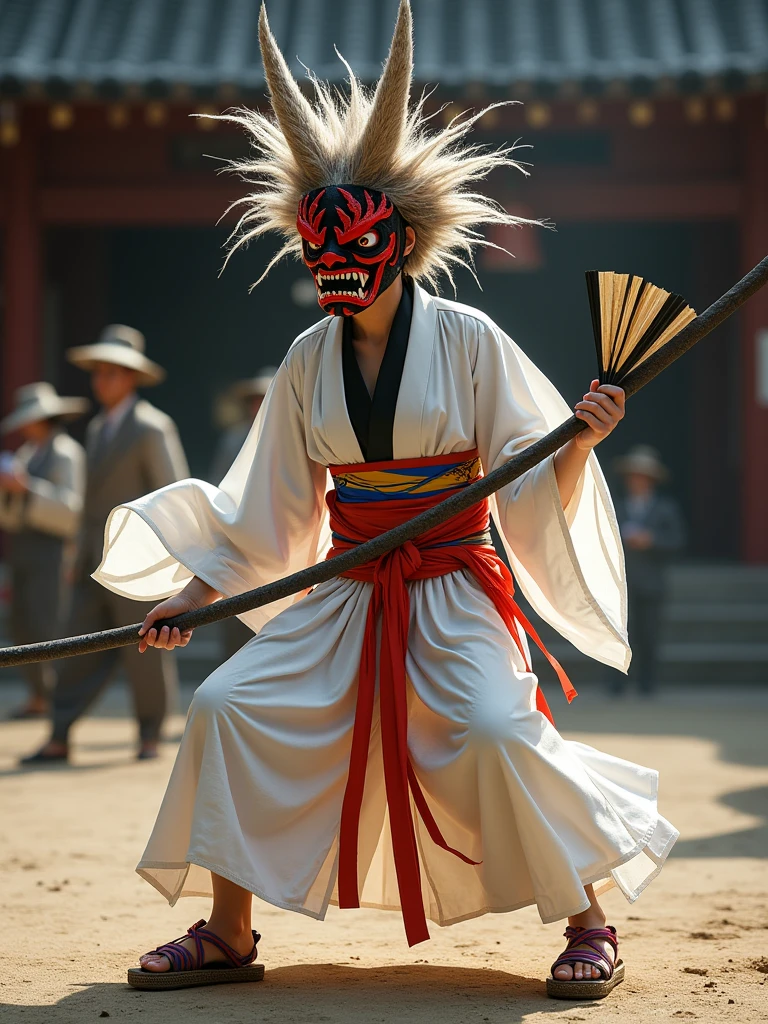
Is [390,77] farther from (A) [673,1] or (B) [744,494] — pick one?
(A) [673,1]

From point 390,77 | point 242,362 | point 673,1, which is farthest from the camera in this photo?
point 242,362

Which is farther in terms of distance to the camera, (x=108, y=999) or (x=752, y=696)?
(x=752, y=696)

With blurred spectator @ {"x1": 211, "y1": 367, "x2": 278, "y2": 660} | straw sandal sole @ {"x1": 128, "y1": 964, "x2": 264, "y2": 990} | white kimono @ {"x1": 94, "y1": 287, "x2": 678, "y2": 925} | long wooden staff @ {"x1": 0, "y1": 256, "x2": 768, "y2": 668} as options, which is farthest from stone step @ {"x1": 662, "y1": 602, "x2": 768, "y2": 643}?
straw sandal sole @ {"x1": 128, "y1": 964, "x2": 264, "y2": 990}

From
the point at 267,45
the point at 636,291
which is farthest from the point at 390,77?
the point at 636,291

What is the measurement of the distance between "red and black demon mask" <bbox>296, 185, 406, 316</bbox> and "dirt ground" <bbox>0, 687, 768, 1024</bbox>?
155 cm

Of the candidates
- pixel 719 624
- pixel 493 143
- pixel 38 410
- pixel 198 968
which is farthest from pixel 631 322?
pixel 493 143

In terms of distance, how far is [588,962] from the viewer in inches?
117

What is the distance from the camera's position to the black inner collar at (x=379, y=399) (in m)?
3.22

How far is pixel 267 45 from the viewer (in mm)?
3377

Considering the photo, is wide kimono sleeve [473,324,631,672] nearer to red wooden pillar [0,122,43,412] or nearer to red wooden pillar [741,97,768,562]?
red wooden pillar [741,97,768,562]

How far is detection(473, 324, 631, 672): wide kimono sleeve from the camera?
3.21 meters

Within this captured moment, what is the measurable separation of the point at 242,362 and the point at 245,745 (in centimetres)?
964

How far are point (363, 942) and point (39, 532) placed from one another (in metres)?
5.08

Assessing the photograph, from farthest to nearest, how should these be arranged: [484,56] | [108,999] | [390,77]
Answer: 1. [484,56]
2. [390,77]
3. [108,999]
